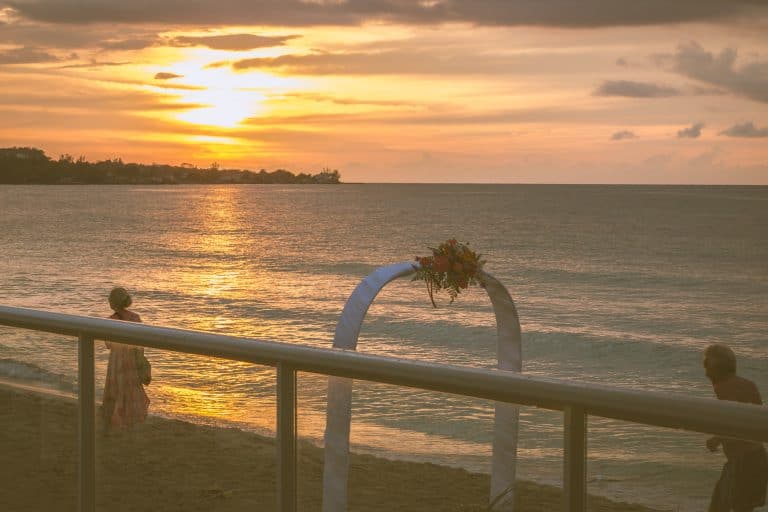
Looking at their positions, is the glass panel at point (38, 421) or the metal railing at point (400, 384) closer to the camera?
the metal railing at point (400, 384)

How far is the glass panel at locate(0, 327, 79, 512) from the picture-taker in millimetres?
3324

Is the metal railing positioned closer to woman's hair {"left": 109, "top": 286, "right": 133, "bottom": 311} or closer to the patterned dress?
the patterned dress

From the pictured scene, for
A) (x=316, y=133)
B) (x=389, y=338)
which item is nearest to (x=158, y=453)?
(x=389, y=338)

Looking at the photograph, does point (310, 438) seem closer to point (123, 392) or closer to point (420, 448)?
point (420, 448)

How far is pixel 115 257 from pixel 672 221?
6453cm

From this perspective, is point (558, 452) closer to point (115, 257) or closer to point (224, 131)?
point (115, 257)

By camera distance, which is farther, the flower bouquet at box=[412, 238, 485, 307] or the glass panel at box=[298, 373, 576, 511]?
the flower bouquet at box=[412, 238, 485, 307]

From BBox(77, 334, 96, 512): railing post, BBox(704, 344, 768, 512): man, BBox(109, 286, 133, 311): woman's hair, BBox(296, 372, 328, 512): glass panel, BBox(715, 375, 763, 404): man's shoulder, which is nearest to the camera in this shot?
BBox(704, 344, 768, 512): man

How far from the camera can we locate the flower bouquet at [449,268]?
823cm

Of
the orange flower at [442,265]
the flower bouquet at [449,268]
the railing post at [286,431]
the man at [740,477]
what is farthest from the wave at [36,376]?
the orange flower at [442,265]

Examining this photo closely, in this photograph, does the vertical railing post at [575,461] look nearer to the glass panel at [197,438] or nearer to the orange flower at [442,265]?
the glass panel at [197,438]

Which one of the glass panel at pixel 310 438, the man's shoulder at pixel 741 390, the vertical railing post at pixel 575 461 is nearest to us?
the vertical railing post at pixel 575 461

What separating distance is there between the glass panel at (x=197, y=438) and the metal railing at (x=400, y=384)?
40 millimetres

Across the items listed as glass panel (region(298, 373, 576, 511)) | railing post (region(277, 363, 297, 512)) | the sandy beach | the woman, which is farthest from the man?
the woman
